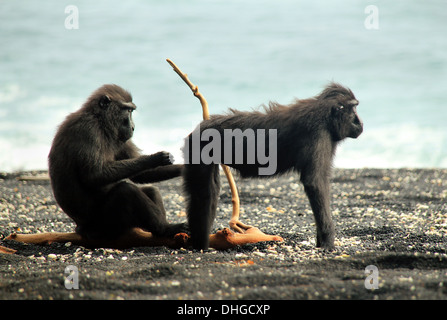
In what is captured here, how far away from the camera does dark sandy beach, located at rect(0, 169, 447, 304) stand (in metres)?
3.91

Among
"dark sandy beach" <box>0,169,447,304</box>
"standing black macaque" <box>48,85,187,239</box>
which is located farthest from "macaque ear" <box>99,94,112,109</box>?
"dark sandy beach" <box>0,169,447,304</box>

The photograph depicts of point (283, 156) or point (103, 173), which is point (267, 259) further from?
point (103, 173)

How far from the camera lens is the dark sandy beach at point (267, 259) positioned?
154 inches

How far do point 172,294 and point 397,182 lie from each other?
9.35 meters

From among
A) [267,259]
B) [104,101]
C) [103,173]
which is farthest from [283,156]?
[104,101]

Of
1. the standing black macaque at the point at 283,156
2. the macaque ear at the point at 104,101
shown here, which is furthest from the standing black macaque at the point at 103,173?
the standing black macaque at the point at 283,156

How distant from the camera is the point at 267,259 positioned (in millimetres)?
5250

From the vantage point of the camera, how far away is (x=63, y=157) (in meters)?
5.84

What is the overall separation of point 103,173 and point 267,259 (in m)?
2.04

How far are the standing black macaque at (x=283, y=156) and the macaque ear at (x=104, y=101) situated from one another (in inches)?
41.5

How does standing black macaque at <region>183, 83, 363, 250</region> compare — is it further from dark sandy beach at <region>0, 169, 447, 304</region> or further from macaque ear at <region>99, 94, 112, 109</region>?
macaque ear at <region>99, 94, 112, 109</region>

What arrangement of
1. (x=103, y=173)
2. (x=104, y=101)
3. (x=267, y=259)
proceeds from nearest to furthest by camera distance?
(x=267, y=259)
(x=103, y=173)
(x=104, y=101)
